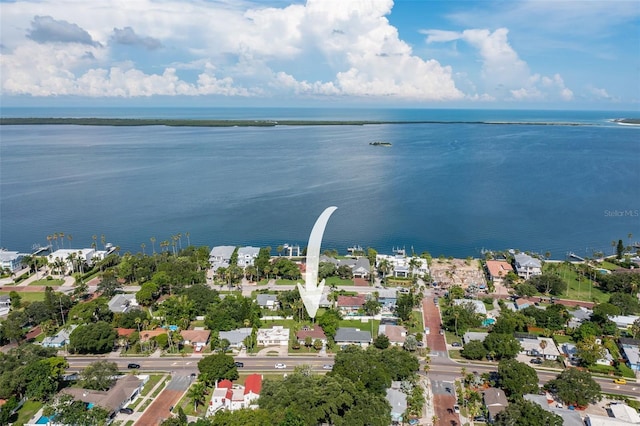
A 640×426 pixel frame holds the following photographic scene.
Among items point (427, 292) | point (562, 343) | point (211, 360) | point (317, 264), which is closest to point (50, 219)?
point (317, 264)

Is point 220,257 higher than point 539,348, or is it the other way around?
point 539,348

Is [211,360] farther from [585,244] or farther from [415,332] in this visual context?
[585,244]

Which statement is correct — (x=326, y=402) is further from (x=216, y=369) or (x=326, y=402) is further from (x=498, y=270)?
(x=498, y=270)

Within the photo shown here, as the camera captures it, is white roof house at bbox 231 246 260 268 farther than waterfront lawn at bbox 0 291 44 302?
Yes

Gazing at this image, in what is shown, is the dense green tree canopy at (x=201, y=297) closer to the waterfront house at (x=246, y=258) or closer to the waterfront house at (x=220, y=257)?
the waterfront house at (x=220, y=257)

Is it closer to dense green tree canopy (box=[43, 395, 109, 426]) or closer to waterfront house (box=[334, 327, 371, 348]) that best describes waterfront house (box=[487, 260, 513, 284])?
waterfront house (box=[334, 327, 371, 348])

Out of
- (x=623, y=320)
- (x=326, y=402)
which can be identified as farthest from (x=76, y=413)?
(x=623, y=320)

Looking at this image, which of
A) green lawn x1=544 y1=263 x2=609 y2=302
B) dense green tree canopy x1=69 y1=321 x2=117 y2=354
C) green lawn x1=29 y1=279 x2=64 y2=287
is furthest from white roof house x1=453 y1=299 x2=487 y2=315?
green lawn x1=29 y1=279 x2=64 y2=287
